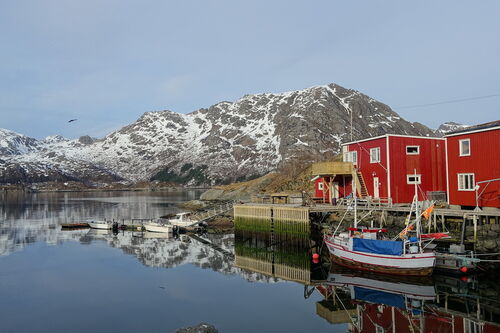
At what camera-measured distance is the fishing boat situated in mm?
32000

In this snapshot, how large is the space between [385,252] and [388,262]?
802 millimetres

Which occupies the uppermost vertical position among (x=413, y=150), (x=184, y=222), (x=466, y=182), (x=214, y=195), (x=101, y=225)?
(x=413, y=150)

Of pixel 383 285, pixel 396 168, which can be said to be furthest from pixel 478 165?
pixel 383 285

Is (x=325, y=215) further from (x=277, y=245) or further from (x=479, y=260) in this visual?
(x=479, y=260)

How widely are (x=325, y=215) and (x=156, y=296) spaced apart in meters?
23.5

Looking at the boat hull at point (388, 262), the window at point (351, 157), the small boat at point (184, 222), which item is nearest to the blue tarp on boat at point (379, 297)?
the boat hull at point (388, 262)

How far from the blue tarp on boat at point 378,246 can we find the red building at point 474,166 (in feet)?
34.5

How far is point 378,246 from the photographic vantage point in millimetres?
33438

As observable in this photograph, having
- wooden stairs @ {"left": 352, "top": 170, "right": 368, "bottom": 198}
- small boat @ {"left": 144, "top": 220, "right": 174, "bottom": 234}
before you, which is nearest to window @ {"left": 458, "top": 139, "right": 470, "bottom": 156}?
wooden stairs @ {"left": 352, "top": 170, "right": 368, "bottom": 198}

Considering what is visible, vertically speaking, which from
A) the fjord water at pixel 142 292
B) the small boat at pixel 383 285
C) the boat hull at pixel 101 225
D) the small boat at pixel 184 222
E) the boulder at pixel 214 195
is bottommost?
the fjord water at pixel 142 292

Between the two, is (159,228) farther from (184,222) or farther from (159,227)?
(184,222)

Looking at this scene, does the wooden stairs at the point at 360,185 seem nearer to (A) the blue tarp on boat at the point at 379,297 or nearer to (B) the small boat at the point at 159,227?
(A) the blue tarp on boat at the point at 379,297

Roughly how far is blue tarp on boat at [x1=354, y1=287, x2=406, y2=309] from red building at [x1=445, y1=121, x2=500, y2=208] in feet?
48.6

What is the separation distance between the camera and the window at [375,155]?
48.2 meters
